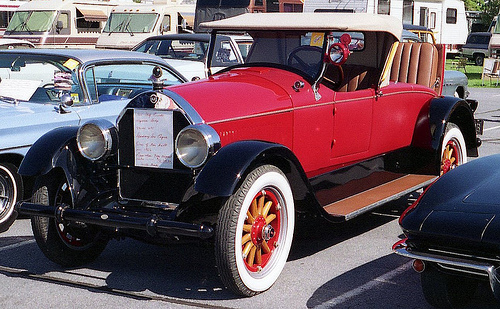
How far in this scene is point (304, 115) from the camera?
5395 mm

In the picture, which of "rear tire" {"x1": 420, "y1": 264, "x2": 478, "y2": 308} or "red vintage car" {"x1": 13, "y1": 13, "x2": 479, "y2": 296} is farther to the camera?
"red vintage car" {"x1": 13, "y1": 13, "x2": 479, "y2": 296}

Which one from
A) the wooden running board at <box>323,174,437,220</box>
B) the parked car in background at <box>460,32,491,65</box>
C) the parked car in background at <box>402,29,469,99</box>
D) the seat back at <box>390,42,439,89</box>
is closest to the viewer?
the wooden running board at <box>323,174,437,220</box>

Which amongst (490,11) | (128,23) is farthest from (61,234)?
(490,11)

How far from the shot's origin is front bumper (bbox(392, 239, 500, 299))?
3.60m

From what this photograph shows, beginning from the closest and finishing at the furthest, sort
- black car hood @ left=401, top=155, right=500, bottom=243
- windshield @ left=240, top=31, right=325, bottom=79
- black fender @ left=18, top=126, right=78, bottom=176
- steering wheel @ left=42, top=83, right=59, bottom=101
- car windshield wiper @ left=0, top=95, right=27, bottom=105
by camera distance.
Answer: black car hood @ left=401, top=155, right=500, bottom=243 < black fender @ left=18, top=126, right=78, bottom=176 < windshield @ left=240, top=31, right=325, bottom=79 < car windshield wiper @ left=0, top=95, right=27, bottom=105 < steering wheel @ left=42, top=83, right=59, bottom=101

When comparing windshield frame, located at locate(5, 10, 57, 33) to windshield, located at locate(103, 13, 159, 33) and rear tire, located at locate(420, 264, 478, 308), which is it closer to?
windshield, located at locate(103, 13, 159, 33)

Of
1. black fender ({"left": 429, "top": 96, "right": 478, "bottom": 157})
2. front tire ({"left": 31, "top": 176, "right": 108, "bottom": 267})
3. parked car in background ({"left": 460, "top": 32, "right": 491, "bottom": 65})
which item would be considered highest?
black fender ({"left": 429, "top": 96, "right": 478, "bottom": 157})

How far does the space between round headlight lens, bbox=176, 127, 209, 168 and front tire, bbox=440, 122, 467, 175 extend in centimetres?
284

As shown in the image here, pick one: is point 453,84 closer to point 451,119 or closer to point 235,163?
point 451,119

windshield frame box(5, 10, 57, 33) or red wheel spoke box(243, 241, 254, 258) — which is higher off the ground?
windshield frame box(5, 10, 57, 33)

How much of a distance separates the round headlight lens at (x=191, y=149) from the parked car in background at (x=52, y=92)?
206cm

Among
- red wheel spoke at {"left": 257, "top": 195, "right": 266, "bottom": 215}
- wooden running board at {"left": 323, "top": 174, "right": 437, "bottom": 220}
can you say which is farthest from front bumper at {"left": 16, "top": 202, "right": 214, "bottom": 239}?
wooden running board at {"left": 323, "top": 174, "right": 437, "bottom": 220}

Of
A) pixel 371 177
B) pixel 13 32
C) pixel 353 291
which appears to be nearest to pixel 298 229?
pixel 371 177

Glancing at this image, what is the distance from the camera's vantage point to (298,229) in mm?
6246
